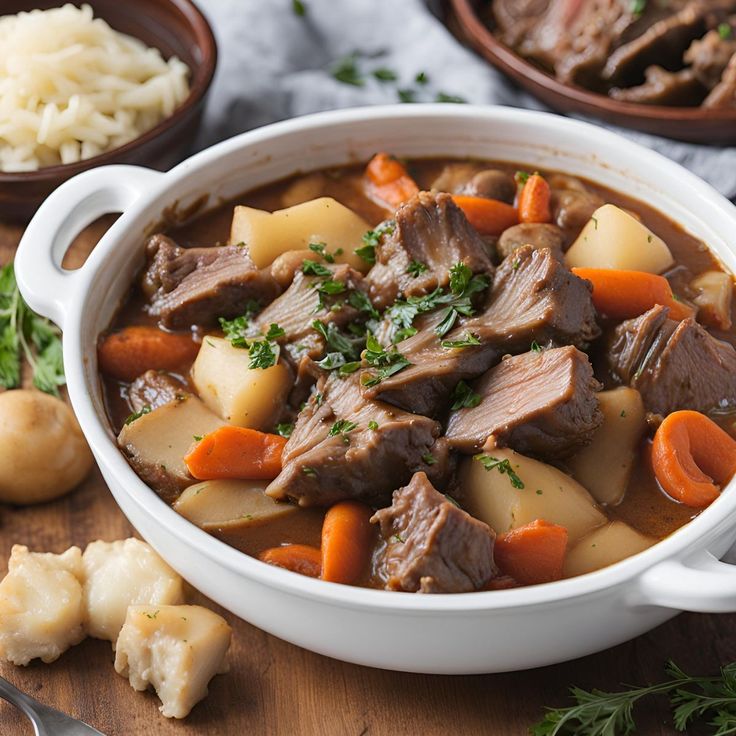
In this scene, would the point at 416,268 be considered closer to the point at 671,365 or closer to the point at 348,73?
the point at 671,365

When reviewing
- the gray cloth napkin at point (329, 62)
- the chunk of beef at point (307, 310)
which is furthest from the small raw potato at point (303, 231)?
the gray cloth napkin at point (329, 62)

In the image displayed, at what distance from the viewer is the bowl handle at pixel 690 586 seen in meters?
2.66

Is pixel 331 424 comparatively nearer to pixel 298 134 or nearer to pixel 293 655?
pixel 293 655

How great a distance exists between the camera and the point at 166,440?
336 centimetres

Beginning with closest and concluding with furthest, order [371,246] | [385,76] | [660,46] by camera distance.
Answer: [371,246] → [660,46] → [385,76]

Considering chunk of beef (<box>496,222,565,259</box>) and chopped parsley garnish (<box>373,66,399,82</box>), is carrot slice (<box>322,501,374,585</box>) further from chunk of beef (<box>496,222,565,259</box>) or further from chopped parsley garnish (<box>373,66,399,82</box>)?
chopped parsley garnish (<box>373,66,399,82</box>)

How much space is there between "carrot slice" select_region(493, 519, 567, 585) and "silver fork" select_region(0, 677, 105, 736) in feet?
4.08

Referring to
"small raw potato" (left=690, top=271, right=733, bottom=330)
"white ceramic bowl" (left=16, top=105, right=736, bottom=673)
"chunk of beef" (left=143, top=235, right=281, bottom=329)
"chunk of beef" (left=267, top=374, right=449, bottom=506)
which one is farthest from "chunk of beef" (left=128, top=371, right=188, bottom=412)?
"small raw potato" (left=690, top=271, right=733, bottom=330)

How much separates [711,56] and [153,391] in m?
3.16

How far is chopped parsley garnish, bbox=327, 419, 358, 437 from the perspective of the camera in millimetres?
3145

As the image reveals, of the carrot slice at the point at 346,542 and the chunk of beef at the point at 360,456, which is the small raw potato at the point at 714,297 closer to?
the chunk of beef at the point at 360,456

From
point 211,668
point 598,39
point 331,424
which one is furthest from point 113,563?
point 598,39

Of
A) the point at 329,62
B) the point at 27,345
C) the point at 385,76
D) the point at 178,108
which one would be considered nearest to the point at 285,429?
the point at 27,345

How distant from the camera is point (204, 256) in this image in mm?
3840
